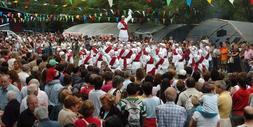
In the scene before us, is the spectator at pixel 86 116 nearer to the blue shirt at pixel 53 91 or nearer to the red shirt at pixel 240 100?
the blue shirt at pixel 53 91

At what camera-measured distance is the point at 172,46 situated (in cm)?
2616

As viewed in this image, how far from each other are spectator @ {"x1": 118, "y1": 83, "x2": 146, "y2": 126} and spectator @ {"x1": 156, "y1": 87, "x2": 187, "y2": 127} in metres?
0.26

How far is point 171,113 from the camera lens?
27.9ft

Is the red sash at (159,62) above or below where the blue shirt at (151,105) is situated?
below

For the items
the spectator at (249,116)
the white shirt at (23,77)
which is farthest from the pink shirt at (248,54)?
the spectator at (249,116)

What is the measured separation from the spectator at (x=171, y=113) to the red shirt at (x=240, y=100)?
5.58ft

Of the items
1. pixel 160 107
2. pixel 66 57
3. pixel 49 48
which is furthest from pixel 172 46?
Result: pixel 160 107

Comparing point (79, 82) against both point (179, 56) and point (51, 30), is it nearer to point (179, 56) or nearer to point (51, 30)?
point (179, 56)

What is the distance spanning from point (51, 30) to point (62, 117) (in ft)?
187

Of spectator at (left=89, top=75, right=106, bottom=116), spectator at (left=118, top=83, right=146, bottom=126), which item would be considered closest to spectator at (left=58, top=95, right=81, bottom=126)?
spectator at (left=118, top=83, right=146, bottom=126)

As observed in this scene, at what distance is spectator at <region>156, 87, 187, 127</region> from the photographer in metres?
8.50

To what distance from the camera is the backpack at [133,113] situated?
27.5 ft

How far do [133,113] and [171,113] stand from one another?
1.87ft

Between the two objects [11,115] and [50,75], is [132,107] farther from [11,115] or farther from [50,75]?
[50,75]
